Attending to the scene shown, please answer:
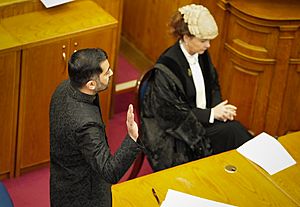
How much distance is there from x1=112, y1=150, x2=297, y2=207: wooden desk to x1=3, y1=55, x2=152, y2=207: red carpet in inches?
48.4

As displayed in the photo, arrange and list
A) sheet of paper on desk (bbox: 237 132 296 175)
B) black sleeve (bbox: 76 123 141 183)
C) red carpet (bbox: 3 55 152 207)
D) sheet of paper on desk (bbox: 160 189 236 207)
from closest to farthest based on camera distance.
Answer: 1. black sleeve (bbox: 76 123 141 183)
2. sheet of paper on desk (bbox: 160 189 236 207)
3. sheet of paper on desk (bbox: 237 132 296 175)
4. red carpet (bbox: 3 55 152 207)

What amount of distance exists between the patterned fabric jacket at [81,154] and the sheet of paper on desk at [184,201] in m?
0.30

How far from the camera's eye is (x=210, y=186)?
14.8 ft

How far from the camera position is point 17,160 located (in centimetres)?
564

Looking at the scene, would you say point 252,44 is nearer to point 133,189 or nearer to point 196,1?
point 196,1

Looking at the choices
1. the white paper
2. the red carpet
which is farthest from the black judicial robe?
the white paper

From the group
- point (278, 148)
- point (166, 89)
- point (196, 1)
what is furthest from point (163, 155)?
point (196, 1)

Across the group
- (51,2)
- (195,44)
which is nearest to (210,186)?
(195,44)

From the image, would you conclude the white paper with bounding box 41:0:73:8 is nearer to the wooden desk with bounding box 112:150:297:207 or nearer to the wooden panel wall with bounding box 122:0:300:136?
the wooden panel wall with bounding box 122:0:300:136

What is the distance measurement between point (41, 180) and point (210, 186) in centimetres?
160

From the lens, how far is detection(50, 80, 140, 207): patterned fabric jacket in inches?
158

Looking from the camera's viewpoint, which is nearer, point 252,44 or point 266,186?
point 266,186

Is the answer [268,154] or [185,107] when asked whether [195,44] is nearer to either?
[185,107]

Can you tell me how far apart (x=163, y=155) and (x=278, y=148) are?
767mm
